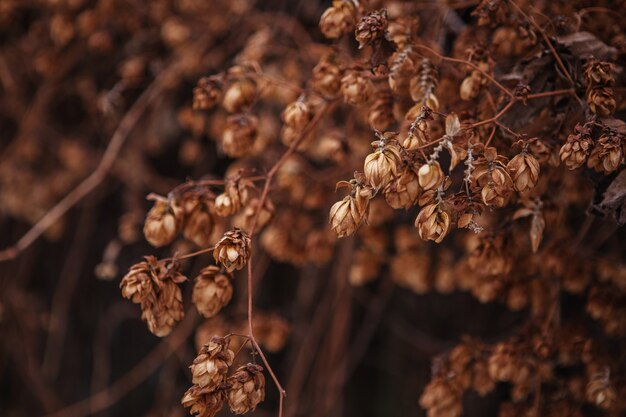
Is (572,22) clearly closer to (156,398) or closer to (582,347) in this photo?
(582,347)

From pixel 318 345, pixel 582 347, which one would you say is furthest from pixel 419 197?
pixel 318 345

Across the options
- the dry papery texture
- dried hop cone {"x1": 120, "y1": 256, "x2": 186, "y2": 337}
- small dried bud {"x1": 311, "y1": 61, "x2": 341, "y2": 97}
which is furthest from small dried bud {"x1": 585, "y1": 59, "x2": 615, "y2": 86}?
dried hop cone {"x1": 120, "y1": 256, "x2": 186, "y2": 337}

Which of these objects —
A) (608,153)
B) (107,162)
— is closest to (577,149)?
(608,153)

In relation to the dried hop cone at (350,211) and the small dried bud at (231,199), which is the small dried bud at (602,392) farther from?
the small dried bud at (231,199)

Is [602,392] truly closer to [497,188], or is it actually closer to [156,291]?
[497,188]

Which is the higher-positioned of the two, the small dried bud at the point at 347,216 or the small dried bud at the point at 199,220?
the small dried bud at the point at 347,216

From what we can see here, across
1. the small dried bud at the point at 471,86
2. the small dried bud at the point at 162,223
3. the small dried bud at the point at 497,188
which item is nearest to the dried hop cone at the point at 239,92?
the small dried bud at the point at 162,223
